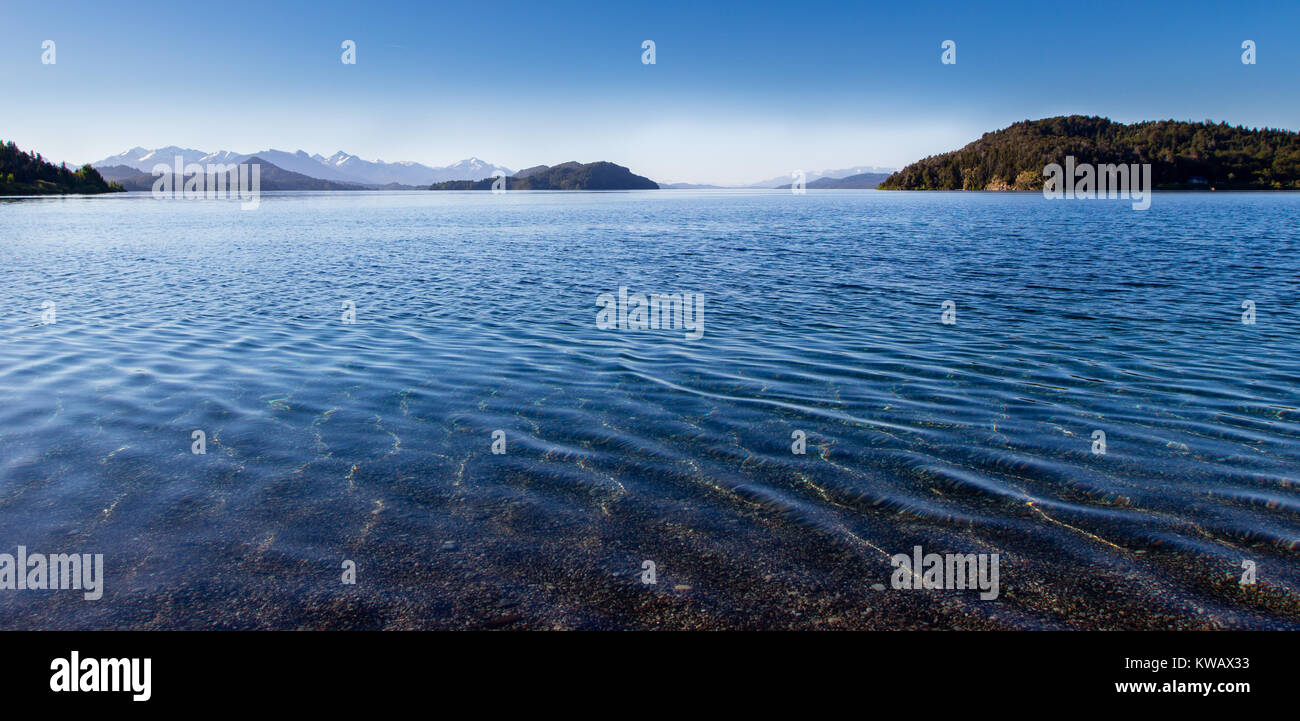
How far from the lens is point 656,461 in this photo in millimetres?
12203

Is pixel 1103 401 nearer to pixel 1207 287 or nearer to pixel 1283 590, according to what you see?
pixel 1283 590

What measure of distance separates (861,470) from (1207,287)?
97.0 feet

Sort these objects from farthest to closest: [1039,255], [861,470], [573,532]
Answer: [1039,255], [861,470], [573,532]

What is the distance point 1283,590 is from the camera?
792 cm

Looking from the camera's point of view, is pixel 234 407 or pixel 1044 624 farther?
pixel 234 407

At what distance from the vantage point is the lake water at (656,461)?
807cm
